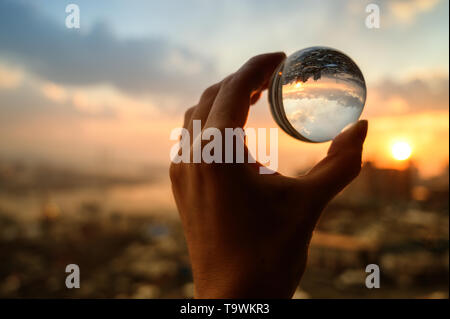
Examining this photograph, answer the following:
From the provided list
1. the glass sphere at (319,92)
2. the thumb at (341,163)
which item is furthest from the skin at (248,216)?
the glass sphere at (319,92)

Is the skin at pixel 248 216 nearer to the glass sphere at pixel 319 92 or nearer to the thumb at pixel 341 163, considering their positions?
the thumb at pixel 341 163

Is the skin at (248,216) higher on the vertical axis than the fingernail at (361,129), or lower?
lower

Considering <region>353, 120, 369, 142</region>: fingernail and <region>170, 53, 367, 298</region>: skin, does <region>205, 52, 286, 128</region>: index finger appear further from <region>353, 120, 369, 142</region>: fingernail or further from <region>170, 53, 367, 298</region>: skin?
<region>353, 120, 369, 142</region>: fingernail

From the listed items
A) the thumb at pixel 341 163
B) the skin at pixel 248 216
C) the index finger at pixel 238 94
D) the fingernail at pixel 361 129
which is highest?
the index finger at pixel 238 94

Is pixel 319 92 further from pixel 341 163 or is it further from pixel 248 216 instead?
pixel 248 216

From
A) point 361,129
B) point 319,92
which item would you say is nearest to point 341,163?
point 361,129

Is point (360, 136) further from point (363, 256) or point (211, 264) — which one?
point (363, 256)

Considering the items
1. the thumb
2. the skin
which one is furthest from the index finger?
the thumb
